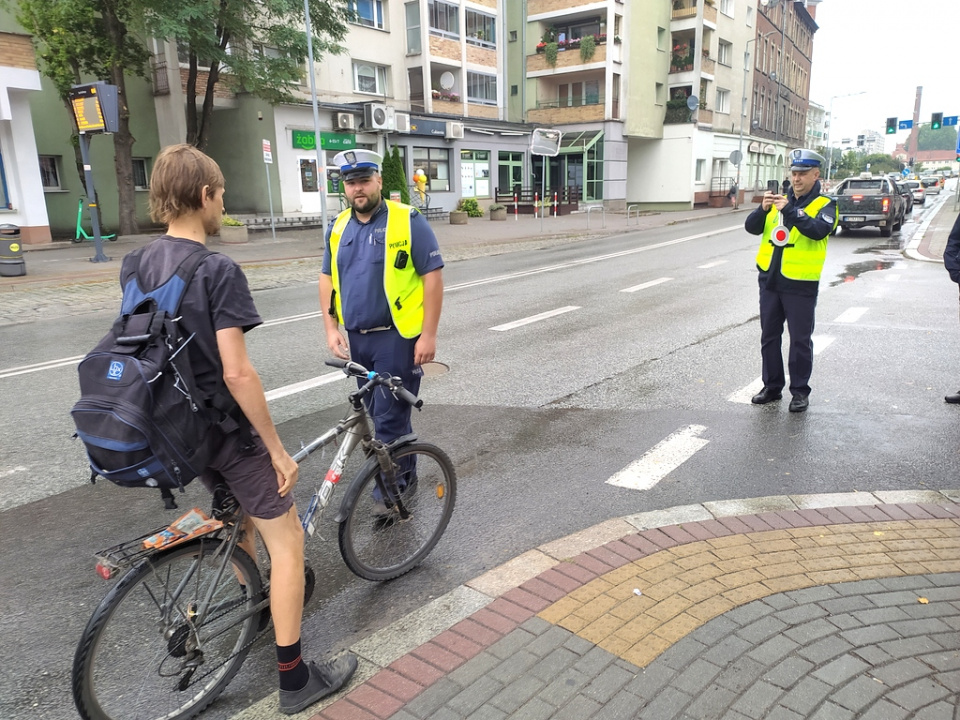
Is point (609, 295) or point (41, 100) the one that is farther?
point (41, 100)

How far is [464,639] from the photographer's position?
2869 millimetres

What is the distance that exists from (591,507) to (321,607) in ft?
5.63

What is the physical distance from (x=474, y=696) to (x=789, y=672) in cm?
115

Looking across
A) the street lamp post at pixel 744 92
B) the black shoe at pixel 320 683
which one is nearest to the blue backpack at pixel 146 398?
the black shoe at pixel 320 683

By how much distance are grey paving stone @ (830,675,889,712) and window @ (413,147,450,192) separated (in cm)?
3158

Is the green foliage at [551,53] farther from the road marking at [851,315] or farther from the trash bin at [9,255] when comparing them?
the road marking at [851,315]

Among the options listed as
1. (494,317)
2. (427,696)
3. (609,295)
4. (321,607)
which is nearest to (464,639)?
(427,696)

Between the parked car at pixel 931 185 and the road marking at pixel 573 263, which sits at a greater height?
the parked car at pixel 931 185

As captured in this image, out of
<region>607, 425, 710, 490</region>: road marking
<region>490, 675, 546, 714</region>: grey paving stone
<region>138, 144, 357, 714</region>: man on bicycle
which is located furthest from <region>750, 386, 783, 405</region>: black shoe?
<region>138, 144, 357, 714</region>: man on bicycle

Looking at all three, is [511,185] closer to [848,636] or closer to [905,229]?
[905,229]

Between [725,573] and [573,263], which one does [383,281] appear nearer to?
[725,573]

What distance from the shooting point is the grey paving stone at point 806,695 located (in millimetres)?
2398

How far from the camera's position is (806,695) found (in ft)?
8.05

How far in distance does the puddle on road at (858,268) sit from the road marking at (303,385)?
31.4 ft
